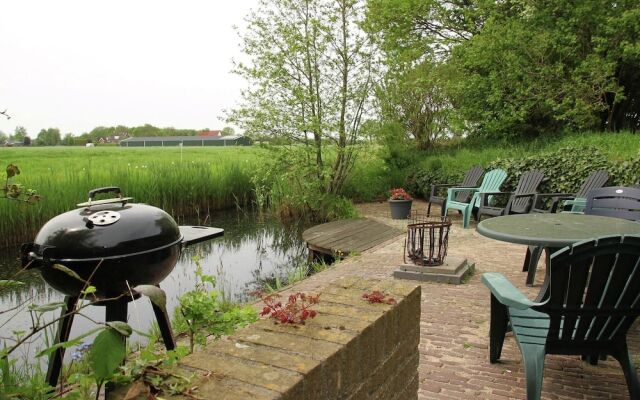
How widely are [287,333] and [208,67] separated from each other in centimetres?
949

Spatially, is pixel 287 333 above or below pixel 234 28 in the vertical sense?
below

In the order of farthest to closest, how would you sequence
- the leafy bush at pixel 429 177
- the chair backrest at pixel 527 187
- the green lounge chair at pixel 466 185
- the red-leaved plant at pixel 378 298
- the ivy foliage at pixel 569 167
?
the leafy bush at pixel 429 177 → the green lounge chair at pixel 466 185 → the chair backrest at pixel 527 187 → the ivy foliage at pixel 569 167 → the red-leaved plant at pixel 378 298

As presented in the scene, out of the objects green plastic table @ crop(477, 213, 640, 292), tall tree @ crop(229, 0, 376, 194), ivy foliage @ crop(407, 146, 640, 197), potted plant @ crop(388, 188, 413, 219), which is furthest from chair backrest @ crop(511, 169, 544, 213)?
tall tree @ crop(229, 0, 376, 194)

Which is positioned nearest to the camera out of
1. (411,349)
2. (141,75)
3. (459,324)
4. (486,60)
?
(411,349)

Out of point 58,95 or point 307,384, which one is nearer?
A: point 307,384

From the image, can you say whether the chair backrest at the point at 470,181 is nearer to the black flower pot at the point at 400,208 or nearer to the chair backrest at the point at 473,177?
the chair backrest at the point at 473,177

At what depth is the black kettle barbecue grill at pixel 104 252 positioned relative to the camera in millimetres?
2041

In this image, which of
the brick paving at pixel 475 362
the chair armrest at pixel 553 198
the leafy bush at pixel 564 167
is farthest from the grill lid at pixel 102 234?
the leafy bush at pixel 564 167

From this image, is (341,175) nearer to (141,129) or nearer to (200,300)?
(200,300)

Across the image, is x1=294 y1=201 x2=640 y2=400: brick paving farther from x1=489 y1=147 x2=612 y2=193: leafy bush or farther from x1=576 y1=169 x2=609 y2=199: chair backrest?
x1=489 y1=147 x2=612 y2=193: leafy bush

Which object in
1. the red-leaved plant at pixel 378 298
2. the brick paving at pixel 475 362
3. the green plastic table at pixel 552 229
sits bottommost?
the brick paving at pixel 475 362

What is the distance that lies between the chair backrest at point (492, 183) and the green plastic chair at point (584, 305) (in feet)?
20.6

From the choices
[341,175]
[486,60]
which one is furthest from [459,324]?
[486,60]

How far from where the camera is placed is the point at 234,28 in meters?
10.4
